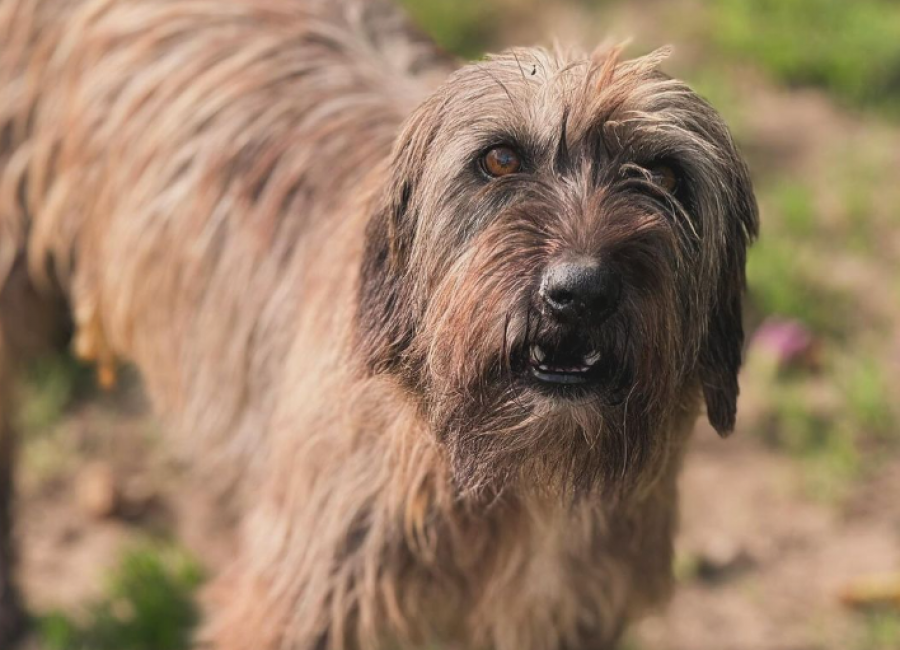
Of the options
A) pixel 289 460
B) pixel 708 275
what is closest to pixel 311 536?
pixel 289 460

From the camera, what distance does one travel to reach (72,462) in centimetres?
490

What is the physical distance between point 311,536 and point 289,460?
20 cm

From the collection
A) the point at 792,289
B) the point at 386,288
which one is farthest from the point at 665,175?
the point at 792,289

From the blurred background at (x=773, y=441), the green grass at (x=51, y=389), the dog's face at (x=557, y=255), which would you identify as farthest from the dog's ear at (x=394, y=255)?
the green grass at (x=51, y=389)

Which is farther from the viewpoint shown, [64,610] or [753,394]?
[753,394]

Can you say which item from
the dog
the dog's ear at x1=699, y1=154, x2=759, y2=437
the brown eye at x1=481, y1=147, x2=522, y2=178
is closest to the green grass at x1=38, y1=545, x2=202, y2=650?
the dog

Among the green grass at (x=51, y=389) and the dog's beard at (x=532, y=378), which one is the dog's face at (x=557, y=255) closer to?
the dog's beard at (x=532, y=378)

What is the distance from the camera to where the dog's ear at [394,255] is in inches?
111

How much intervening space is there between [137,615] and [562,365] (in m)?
2.20

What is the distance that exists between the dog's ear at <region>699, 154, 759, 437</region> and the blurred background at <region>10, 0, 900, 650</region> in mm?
873

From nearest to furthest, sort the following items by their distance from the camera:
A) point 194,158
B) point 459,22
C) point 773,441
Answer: point 194,158 < point 773,441 < point 459,22

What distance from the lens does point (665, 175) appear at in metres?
2.72

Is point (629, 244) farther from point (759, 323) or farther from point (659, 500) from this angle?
point (759, 323)

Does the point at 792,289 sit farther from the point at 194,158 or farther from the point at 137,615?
the point at 137,615
